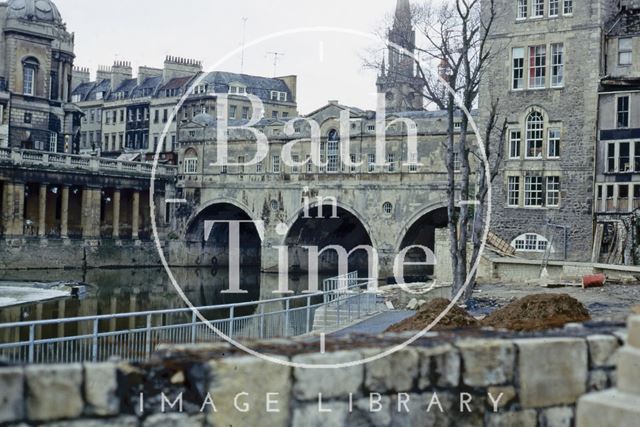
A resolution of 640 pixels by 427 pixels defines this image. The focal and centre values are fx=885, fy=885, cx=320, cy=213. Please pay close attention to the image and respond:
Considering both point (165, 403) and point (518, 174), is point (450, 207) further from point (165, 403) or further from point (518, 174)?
point (165, 403)

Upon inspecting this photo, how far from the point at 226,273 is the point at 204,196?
592 cm

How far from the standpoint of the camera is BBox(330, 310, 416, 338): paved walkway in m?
18.7

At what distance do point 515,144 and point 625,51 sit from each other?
621cm

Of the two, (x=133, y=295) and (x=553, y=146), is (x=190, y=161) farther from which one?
(x=553, y=146)

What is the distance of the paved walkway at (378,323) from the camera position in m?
18.7

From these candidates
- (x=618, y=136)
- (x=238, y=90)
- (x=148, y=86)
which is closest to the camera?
(x=618, y=136)

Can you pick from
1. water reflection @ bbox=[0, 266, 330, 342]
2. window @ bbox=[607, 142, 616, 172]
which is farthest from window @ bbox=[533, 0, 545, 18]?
water reflection @ bbox=[0, 266, 330, 342]

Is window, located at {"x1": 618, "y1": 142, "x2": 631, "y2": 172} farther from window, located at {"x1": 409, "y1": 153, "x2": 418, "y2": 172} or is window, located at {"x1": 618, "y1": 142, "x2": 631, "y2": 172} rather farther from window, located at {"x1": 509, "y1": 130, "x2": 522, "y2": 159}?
window, located at {"x1": 409, "y1": 153, "x2": 418, "y2": 172}

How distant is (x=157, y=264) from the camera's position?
63.6m

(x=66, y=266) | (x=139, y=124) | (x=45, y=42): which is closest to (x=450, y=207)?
(x=66, y=266)

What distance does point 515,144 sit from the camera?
1604 inches

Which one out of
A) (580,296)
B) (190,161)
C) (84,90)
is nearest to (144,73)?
(84,90)

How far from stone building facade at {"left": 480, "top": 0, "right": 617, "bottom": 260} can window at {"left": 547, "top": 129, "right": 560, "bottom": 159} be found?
0.15ft

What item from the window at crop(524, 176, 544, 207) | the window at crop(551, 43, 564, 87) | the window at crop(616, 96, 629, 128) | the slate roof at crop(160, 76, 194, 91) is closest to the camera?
the window at crop(616, 96, 629, 128)
